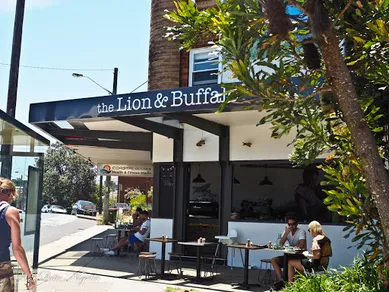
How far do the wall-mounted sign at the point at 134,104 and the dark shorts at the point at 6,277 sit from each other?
5.28 metres

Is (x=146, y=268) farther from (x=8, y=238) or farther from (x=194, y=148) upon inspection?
(x=8, y=238)

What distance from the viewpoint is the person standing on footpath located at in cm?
516

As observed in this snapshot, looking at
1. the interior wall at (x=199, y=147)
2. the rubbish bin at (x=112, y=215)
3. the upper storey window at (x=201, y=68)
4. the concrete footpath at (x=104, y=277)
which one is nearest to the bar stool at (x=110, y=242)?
the concrete footpath at (x=104, y=277)

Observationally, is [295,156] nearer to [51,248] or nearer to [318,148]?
[318,148]

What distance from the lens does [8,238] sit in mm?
5250

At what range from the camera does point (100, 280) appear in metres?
10.2

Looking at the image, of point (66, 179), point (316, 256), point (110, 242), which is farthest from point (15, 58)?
point (66, 179)

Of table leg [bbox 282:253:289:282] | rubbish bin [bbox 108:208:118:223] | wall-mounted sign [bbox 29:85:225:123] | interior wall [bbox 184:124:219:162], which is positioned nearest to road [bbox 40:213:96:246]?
rubbish bin [bbox 108:208:118:223]

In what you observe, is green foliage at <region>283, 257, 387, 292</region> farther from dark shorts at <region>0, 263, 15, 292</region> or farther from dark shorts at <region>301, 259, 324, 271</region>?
dark shorts at <region>0, 263, 15, 292</region>

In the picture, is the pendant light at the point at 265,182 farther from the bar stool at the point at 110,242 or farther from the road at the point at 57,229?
the road at the point at 57,229

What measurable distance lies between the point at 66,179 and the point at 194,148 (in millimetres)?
60441

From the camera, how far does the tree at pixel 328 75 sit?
4504 millimetres

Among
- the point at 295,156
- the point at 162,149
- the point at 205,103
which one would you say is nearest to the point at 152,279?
the point at 205,103

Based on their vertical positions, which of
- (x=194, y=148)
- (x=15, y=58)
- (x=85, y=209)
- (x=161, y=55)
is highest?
(x=161, y=55)
